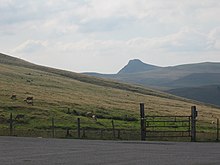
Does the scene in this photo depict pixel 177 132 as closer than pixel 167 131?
No

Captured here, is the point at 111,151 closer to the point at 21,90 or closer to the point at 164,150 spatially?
the point at 164,150

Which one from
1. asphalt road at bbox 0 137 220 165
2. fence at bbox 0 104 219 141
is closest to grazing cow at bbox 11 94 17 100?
fence at bbox 0 104 219 141

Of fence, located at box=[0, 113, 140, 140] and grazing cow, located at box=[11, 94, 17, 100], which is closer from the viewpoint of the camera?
fence, located at box=[0, 113, 140, 140]

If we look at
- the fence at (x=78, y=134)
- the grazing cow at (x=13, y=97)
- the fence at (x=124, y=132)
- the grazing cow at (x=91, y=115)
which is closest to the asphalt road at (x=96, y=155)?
Result: the fence at (x=124, y=132)

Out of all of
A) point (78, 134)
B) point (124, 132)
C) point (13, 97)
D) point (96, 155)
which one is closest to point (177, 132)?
point (124, 132)

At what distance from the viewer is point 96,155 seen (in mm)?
22438

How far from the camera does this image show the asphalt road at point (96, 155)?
20.2 m

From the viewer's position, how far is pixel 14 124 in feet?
154

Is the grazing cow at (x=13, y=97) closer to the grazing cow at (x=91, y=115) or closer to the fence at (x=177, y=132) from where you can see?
the grazing cow at (x=91, y=115)

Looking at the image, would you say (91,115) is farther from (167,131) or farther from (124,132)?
(167,131)

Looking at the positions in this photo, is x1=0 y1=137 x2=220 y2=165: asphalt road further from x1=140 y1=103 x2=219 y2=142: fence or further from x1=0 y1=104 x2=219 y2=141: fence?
x1=0 y1=104 x2=219 y2=141: fence

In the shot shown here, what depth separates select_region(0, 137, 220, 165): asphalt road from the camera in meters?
20.2

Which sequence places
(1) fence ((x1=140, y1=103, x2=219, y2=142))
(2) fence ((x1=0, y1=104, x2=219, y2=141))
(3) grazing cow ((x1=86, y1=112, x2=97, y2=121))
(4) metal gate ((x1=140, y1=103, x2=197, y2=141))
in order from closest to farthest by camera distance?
1. (4) metal gate ((x1=140, y1=103, x2=197, y2=141))
2. (1) fence ((x1=140, y1=103, x2=219, y2=142))
3. (2) fence ((x1=0, y1=104, x2=219, y2=141))
4. (3) grazing cow ((x1=86, y1=112, x2=97, y2=121))

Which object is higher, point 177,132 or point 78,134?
point 78,134
